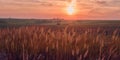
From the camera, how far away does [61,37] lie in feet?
22.4

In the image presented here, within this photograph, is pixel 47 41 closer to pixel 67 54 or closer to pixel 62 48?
pixel 62 48

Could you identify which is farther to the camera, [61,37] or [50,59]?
[61,37]

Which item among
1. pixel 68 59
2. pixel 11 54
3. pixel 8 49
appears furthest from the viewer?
pixel 8 49

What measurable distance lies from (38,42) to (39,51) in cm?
60

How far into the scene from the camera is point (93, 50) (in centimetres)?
587

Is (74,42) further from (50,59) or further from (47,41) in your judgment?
(50,59)

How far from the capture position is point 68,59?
5.16 metres

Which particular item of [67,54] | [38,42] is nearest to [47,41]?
[38,42]

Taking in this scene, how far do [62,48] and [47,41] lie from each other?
1.98ft

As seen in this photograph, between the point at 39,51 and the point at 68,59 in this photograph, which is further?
the point at 39,51

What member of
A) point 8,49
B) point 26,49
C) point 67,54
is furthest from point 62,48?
point 8,49

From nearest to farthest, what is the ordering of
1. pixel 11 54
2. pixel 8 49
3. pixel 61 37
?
pixel 11 54 → pixel 8 49 → pixel 61 37

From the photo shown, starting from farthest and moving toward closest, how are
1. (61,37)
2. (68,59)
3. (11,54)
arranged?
(61,37) → (11,54) → (68,59)

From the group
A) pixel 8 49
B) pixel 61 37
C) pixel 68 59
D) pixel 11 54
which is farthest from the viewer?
pixel 61 37
